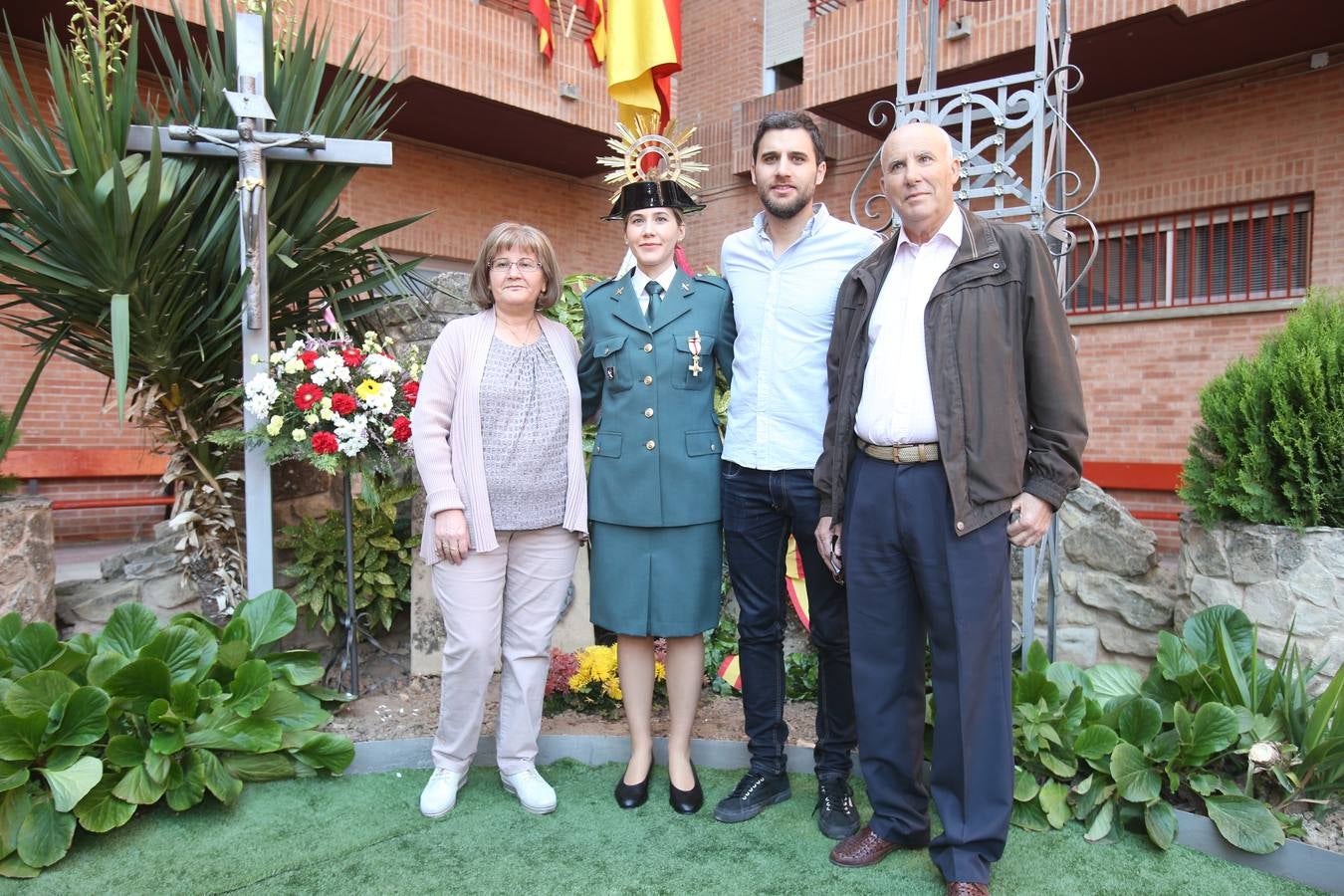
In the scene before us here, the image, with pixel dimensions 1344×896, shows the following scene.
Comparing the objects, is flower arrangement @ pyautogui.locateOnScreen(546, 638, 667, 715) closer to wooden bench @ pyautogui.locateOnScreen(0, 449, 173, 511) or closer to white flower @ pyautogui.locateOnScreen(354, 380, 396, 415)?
white flower @ pyautogui.locateOnScreen(354, 380, 396, 415)

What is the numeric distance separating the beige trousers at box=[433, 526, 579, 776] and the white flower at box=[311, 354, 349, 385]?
0.98m

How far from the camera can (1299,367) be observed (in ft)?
10.8

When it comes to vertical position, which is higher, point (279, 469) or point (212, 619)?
point (279, 469)

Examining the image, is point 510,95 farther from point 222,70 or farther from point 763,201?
point 763,201

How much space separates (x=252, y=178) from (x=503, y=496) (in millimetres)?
1649

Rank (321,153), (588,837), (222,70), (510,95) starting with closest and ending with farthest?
(588,837), (321,153), (222,70), (510,95)

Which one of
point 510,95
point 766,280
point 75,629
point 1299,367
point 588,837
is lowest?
point 588,837

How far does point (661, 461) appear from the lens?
287 centimetres

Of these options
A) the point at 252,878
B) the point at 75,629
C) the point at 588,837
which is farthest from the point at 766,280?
the point at 75,629

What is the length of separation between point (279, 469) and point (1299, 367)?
170 inches

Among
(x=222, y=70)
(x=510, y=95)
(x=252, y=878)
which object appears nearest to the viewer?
(x=252, y=878)

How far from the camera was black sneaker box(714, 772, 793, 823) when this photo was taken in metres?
2.86

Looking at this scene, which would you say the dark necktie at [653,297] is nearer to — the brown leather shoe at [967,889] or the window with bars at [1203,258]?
the brown leather shoe at [967,889]

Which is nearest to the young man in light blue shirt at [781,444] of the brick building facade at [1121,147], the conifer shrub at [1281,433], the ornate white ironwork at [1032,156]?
the ornate white ironwork at [1032,156]
